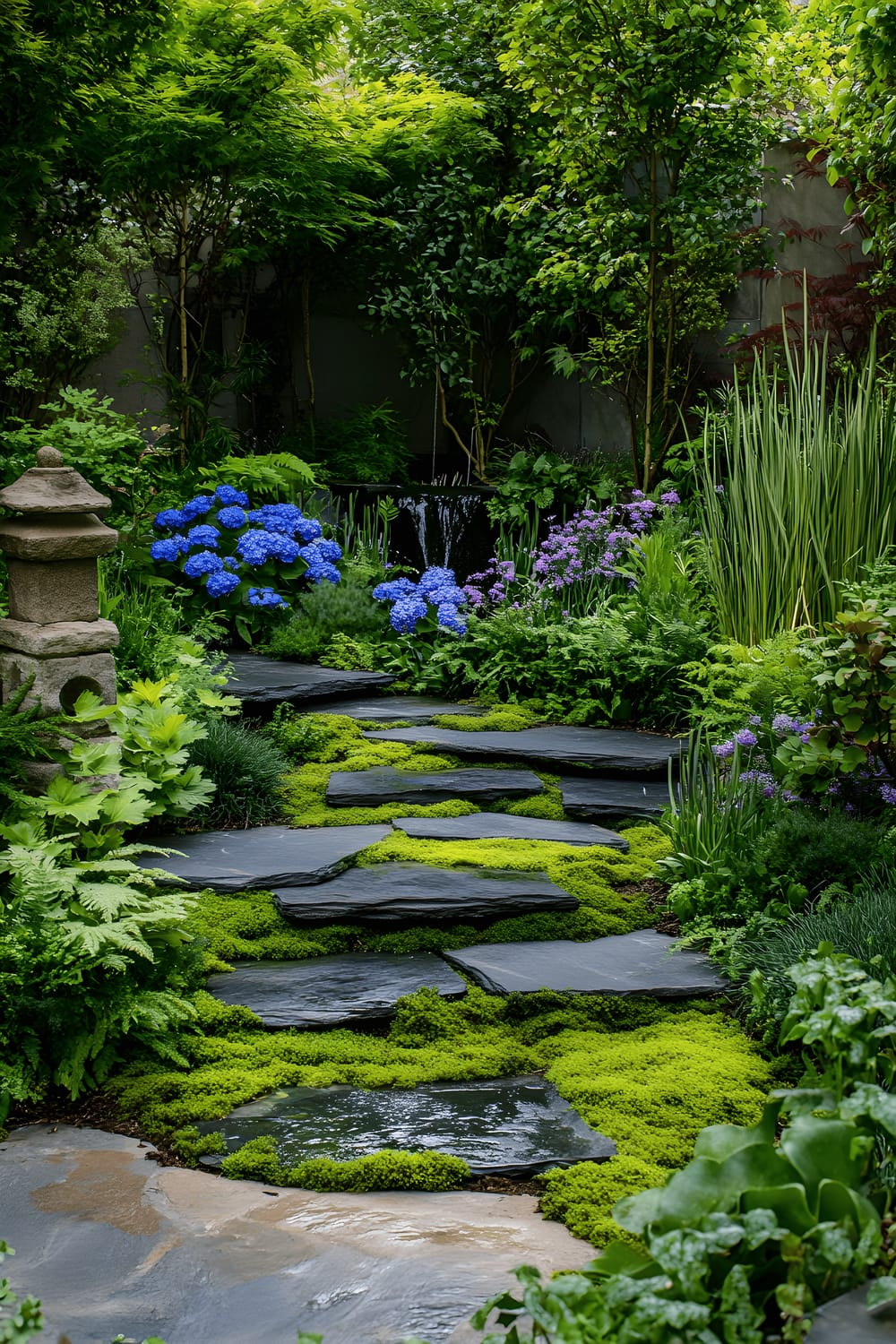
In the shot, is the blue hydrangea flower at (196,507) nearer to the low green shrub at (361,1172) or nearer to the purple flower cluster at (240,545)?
the purple flower cluster at (240,545)

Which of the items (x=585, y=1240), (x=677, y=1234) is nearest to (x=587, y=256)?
(x=585, y=1240)

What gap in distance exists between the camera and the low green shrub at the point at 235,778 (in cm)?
441

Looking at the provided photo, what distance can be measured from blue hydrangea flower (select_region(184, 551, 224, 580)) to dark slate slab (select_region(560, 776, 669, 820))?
233 cm

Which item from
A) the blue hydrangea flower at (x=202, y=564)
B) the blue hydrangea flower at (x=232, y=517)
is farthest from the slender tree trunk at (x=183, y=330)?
the blue hydrangea flower at (x=202, y=564)

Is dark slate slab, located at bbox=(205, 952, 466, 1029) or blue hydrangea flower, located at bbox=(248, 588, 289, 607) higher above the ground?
blue hydrangea flower, located at bbox=(248, 588, 289, 607)

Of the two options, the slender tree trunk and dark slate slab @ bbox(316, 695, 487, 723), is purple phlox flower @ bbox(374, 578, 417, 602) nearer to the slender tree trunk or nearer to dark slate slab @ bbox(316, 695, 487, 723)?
dark slate slab @ bbox(316, 695, 487, 723)

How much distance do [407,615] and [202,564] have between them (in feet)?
3.61

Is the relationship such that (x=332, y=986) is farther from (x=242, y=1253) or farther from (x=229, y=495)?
(x=229, y=495)

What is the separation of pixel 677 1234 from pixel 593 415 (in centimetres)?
845

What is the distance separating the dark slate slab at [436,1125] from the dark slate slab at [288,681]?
2821mm

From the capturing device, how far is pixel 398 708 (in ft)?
19.0

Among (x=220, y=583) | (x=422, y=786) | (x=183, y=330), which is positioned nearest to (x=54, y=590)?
(x=422, y=786)

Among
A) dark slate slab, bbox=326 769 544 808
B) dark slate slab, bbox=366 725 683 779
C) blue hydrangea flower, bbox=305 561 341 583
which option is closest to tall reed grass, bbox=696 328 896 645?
dark slate slab, bbox=366 725 683 779

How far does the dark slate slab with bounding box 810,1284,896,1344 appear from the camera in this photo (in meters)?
1.28
